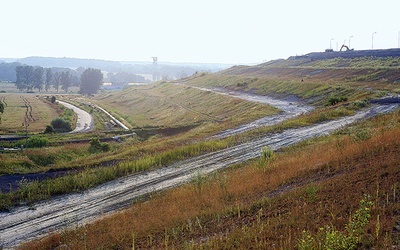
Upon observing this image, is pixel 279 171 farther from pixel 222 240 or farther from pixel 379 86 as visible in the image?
pixel 379 86

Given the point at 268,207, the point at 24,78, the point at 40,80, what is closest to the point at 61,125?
the point at 268,207

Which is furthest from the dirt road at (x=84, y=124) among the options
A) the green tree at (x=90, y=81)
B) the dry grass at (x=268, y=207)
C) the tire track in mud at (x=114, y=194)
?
the green tree at (x=90, y=81)

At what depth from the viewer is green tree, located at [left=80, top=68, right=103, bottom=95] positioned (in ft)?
529

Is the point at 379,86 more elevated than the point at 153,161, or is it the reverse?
the point at 379,86

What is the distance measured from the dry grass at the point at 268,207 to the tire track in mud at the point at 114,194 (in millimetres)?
1753

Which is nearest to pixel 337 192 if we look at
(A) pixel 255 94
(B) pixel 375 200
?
(B) pixel 375 200

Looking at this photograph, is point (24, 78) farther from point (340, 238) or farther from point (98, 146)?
point (340, 238)

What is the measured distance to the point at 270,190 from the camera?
50.5 feet

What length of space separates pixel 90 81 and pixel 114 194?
150 metres

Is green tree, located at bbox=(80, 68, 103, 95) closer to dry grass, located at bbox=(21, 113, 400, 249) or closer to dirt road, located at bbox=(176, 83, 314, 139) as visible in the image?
dirt road, located at bbox=(176, 83, 314, 139)

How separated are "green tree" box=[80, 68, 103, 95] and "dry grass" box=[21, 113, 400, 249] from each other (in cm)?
15183

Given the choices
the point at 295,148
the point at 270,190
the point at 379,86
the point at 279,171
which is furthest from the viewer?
the point at 379,86

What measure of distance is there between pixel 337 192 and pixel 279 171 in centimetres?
555

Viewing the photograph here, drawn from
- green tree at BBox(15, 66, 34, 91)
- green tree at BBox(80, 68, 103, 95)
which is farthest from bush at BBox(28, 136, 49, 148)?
green tree at BBox(15, 66, 34, 91)
